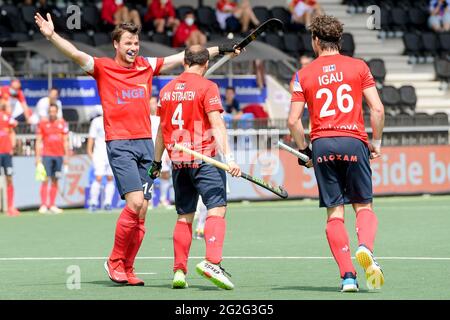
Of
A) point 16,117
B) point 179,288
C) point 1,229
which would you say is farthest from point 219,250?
point 16,117

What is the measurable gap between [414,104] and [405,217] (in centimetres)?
1016

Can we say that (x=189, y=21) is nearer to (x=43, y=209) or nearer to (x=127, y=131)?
(x=43, y=209)

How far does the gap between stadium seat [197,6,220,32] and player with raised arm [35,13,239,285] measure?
19.2m

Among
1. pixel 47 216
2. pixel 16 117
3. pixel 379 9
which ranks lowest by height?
pixel 47 216

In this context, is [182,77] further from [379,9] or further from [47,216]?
[379,9]

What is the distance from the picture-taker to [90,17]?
30.5 m

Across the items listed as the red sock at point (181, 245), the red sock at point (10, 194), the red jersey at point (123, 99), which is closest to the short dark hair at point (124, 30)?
the red jersey at point (123, 99)

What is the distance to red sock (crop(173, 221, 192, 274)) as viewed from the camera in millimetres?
11664

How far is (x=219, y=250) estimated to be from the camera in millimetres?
11492

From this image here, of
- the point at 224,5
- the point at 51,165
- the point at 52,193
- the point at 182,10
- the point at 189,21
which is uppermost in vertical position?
the point at 224,5

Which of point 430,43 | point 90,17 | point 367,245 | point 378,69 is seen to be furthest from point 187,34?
point 367,245

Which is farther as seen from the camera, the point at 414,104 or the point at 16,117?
the point at 414,104

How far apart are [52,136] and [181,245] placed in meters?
13.4

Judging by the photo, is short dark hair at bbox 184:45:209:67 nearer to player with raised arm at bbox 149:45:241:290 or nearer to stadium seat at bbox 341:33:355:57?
player with raised arm at bbox 149:45:241:290
